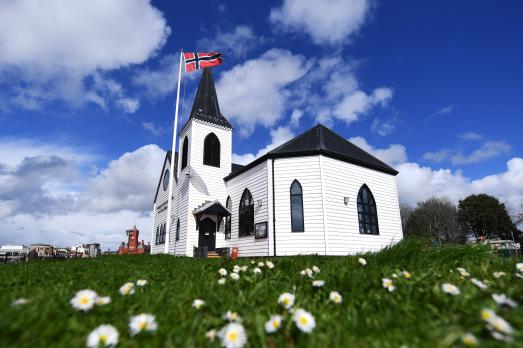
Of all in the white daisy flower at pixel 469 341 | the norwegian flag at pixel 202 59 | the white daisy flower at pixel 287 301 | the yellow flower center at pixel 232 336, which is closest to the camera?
the white daisy flower at pixel 469 341

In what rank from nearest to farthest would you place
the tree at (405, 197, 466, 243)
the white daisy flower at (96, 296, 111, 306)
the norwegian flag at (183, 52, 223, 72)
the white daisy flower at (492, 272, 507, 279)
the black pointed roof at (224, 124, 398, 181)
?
the white daisy flower at (96, 296, 111, 306) → the white daisy flower at (492, 272, 507, 279) → the black pointed roof at (224, 124, 398, 181) → the norwegian flag at (183, 52, 223, 72) → the tree at (405, 197, 466, 243)

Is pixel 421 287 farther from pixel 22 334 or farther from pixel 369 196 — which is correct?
pixel 369 196

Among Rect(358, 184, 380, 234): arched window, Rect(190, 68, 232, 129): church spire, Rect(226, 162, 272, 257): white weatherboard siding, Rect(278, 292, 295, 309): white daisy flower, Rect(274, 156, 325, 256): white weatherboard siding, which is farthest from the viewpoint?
Rect(190, 68, 232, 129): church spire

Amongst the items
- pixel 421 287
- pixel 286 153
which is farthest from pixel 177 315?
pixel 286 153

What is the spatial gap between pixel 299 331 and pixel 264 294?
0.88m

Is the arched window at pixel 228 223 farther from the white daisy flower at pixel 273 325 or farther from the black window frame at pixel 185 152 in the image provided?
the white daisy flower at pixel 273 325

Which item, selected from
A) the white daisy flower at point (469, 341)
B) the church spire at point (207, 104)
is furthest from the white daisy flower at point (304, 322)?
the church spire at point (207, 104)

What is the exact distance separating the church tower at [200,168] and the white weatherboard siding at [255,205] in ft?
5.14

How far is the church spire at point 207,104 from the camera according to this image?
2164 centimetres

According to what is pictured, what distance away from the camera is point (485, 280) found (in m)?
3.02

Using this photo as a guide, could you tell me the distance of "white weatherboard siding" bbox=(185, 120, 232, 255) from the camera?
18859mm

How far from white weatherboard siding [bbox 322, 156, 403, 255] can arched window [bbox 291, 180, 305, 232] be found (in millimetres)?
1372

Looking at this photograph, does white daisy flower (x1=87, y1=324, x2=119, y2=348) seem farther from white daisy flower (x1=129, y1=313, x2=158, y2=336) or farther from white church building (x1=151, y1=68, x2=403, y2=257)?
white church building (x1=151, y1=68, x2=403, y2=257)

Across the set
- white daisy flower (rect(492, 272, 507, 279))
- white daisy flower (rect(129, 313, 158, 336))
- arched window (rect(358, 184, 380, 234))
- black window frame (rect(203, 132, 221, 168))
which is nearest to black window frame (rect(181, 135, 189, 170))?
black window frame (rect(203, 132, 221, 168))
